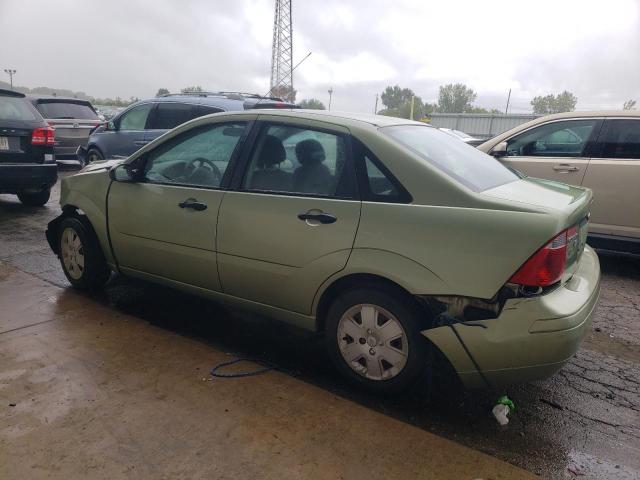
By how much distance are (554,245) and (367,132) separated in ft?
3.82

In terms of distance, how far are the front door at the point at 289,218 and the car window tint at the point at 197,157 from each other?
23 centimetres

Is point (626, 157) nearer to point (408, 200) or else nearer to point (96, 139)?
point (408, 200)

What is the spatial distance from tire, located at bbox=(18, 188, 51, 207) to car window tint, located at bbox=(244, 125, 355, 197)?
5.97 metres

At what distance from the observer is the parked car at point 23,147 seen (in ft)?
21.3

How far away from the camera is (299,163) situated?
3039mm

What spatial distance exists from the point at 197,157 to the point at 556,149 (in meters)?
4.06

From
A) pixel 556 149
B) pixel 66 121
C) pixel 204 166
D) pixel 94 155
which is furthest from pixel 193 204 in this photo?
pixel 66 121

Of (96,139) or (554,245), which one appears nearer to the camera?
(554,245)

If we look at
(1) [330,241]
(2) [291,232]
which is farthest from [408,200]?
(2) [291,232]

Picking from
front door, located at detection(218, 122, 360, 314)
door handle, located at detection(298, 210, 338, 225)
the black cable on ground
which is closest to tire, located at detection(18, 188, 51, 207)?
front door, located at detection(218, 122, 360, 314)

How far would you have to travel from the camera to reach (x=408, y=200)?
8.57ft

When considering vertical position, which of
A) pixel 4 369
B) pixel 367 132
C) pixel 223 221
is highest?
pixel 367 132

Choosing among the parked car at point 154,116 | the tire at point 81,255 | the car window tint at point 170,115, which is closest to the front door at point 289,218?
the tire at point 81,255

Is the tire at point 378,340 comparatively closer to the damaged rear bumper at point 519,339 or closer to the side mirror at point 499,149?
the damaged rear bumper at point 519,339
